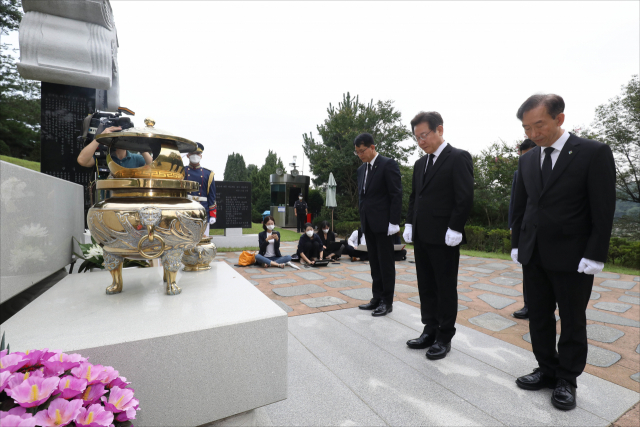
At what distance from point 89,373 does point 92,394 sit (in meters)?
0.05

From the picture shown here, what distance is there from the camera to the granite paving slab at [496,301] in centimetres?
402

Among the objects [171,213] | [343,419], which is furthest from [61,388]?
[343,419]

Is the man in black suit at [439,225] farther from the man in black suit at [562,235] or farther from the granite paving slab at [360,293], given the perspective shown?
the granite paving slab at [360,293]

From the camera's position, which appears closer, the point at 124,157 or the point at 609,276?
the point at 124,157

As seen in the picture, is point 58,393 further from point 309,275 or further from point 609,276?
point 609,276

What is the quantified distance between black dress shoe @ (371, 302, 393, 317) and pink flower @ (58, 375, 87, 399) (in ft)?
9.84

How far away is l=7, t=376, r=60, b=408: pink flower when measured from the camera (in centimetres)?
60

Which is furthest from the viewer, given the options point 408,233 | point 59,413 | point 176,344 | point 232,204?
point 232,204

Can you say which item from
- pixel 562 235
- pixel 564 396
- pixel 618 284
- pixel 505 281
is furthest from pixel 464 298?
pixel 618 284

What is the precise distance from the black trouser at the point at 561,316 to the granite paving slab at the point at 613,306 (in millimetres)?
2886

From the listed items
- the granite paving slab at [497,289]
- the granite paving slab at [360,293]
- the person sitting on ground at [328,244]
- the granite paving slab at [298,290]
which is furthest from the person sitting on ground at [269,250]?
the granite paving slab at [497,289]

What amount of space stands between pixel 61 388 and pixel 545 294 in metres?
2.45

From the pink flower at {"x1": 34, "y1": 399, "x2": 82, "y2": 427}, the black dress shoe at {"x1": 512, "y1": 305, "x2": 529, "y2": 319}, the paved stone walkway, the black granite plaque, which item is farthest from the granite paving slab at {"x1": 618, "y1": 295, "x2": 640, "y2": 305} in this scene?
the black granite plaque

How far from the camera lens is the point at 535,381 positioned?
200 cm
